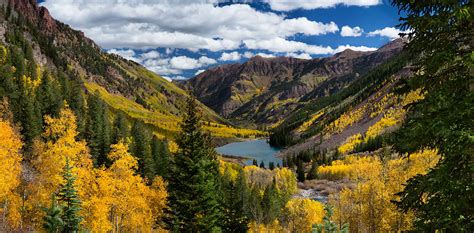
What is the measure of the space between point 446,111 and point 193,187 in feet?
85.1

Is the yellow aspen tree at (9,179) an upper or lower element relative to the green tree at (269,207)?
upper

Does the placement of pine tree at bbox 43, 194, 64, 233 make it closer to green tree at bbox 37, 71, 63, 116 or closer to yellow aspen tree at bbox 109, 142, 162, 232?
yellow aspen tree at bbox 109, 142, 162, 232

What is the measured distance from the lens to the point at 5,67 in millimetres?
126438

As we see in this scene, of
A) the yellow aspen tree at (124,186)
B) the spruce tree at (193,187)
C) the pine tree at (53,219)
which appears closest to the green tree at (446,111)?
the pine tree at (53,219)

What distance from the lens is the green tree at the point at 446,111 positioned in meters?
11.7

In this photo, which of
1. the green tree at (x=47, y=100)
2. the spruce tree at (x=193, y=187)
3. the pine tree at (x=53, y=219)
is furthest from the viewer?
the green tree at (x=47, y=100)

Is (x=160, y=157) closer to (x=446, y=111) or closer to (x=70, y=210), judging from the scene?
(x=70, y=210)

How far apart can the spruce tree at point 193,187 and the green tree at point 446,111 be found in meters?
24.2

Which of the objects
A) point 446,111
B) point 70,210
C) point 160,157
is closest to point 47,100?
point 160,157

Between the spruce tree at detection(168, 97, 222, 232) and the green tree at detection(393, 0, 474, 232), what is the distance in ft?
79.3

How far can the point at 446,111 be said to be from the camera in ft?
39.7

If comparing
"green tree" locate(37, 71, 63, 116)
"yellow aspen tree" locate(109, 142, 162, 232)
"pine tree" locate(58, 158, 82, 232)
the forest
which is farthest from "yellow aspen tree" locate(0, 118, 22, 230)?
"green tree" locate(37, 71, 63, 116)

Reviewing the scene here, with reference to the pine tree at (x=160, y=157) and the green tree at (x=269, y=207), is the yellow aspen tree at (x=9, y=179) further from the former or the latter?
the green tree at (x=269, y=207)

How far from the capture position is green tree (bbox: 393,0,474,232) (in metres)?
11.7
